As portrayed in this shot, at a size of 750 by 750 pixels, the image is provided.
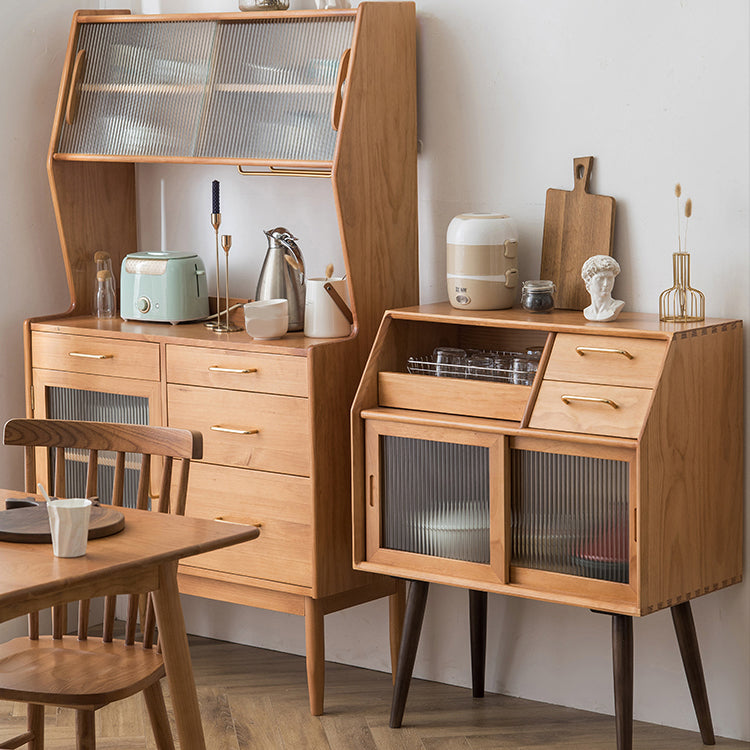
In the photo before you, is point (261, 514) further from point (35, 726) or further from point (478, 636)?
point (35, 726)

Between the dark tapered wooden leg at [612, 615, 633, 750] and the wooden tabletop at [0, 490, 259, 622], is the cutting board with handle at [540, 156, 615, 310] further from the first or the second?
the wooden tabletop at [0, 490, 259, 622]

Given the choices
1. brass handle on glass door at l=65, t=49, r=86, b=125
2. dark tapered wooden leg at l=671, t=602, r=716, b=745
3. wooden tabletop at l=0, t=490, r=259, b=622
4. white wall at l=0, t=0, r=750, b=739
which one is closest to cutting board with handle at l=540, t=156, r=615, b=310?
white wall at l=0, t=0, r=750, b=739

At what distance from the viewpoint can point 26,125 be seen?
423cm

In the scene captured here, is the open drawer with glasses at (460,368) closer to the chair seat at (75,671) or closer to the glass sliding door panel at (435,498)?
the glass sliding door panel at (435,498)

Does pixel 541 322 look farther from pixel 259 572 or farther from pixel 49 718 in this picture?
pixel 49 718

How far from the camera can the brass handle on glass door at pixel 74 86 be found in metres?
4.13

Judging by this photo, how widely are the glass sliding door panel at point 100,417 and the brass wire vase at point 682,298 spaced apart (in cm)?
157

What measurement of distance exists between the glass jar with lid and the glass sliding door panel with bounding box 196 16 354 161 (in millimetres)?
672

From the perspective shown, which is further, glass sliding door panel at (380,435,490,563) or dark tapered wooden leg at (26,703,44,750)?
glass sliding door panel at (380,435,490,563)

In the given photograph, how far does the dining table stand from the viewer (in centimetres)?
210

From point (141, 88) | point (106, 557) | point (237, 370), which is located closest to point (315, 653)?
point (237, 370)

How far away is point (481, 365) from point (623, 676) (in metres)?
0.88

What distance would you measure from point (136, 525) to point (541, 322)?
4.18ft

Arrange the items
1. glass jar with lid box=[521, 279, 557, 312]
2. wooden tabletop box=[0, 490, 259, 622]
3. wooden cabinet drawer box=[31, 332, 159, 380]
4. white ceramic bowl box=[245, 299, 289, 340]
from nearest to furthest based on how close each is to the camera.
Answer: wooden tabletop box=[0, 490, 259, 622]
glass jar with lid box=[521, 279, 557, 312]
white ceramic bowl box=[245, 299, 289, 340]
wooden cabinet drawer box=[31, 332, 159, 380]
